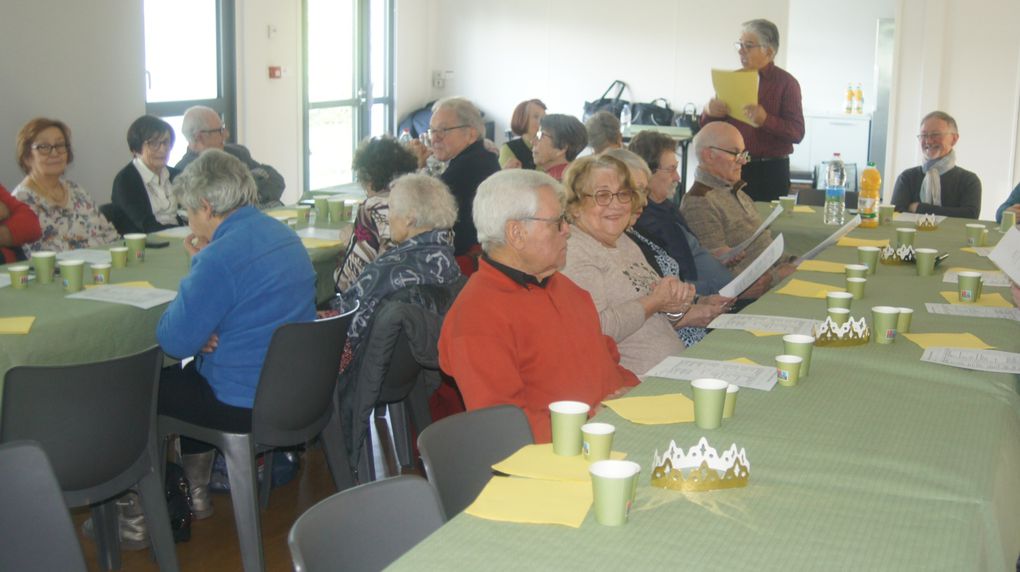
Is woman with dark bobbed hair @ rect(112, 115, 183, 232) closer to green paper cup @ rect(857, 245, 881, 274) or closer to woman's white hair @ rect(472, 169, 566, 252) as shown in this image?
woman's white hair @ rect(472, 169, 566, 252)

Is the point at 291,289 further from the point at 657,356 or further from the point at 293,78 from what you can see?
the point at 293,78

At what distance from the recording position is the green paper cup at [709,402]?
2.03m

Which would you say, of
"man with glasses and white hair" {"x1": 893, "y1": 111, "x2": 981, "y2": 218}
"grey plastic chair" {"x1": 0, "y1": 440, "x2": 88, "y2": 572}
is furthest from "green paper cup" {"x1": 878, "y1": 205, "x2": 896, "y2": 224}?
"grey plastic chair" {"x1": 0, "y1": 440, "x2": 88, "y2": 572}

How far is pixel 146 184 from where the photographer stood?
17.3 feet

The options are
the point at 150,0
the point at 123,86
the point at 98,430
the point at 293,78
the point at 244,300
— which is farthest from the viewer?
the point at 293,78

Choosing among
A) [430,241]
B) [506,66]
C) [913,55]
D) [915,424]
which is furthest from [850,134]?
[915,424]

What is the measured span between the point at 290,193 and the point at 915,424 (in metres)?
7.49

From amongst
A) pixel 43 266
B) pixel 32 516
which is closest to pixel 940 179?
pixel 43 266

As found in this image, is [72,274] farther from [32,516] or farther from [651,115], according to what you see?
[651,115]

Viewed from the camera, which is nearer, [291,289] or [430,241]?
[291,289]

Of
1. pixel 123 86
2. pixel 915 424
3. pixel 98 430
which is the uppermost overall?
pixel 123 86

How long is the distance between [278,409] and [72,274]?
34.0 inches

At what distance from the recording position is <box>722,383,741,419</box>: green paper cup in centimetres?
211

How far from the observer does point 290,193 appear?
9.05m
